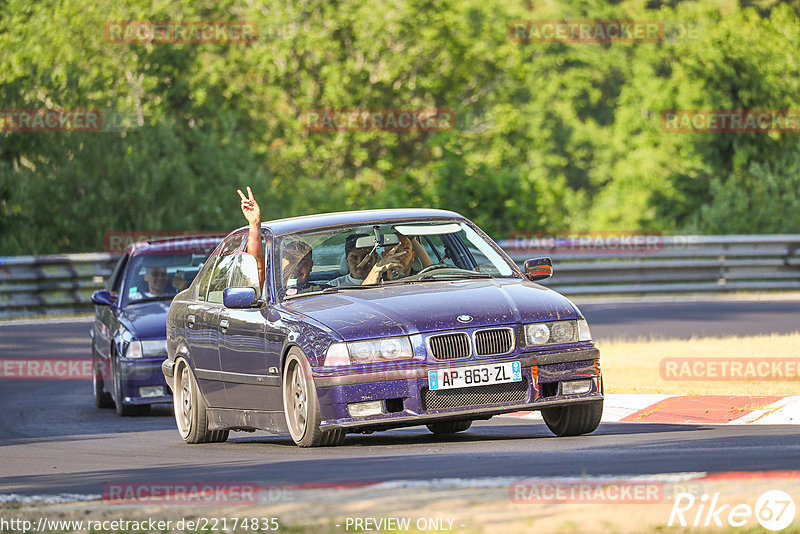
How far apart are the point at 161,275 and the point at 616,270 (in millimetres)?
13493

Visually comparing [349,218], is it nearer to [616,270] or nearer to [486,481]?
[486,481]

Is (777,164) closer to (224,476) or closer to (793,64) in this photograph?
(793,64)

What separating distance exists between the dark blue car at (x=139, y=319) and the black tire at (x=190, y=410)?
7.98 ft

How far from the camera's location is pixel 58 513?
22.8 ft

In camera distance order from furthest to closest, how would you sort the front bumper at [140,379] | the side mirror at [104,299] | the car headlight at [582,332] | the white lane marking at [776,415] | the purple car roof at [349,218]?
1. the side mirror at [104,299]
2. the front bumper at [140,379]
3. the purple car roof at [349,218]
4. the white lane marking at [776,415]
5. the car headlight at [582,332]

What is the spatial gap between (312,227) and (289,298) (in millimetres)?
653

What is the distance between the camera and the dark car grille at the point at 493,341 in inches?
366

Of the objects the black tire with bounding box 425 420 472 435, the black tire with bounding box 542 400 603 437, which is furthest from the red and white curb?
the black tire with bounding box 542 400 603 437

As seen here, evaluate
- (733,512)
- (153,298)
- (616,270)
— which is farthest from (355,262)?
(616,270)

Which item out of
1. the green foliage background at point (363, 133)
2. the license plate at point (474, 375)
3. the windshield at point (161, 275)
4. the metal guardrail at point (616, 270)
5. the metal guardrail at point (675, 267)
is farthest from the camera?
the green foliage background at point (363, 133)

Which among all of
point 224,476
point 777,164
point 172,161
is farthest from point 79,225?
point 224,476

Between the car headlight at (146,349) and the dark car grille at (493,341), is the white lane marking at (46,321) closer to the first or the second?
the car headlight at (146,349)

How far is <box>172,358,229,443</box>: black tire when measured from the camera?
11.2 meters

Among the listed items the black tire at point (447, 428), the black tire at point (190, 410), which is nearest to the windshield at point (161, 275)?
the black tire at point (190, 410)
